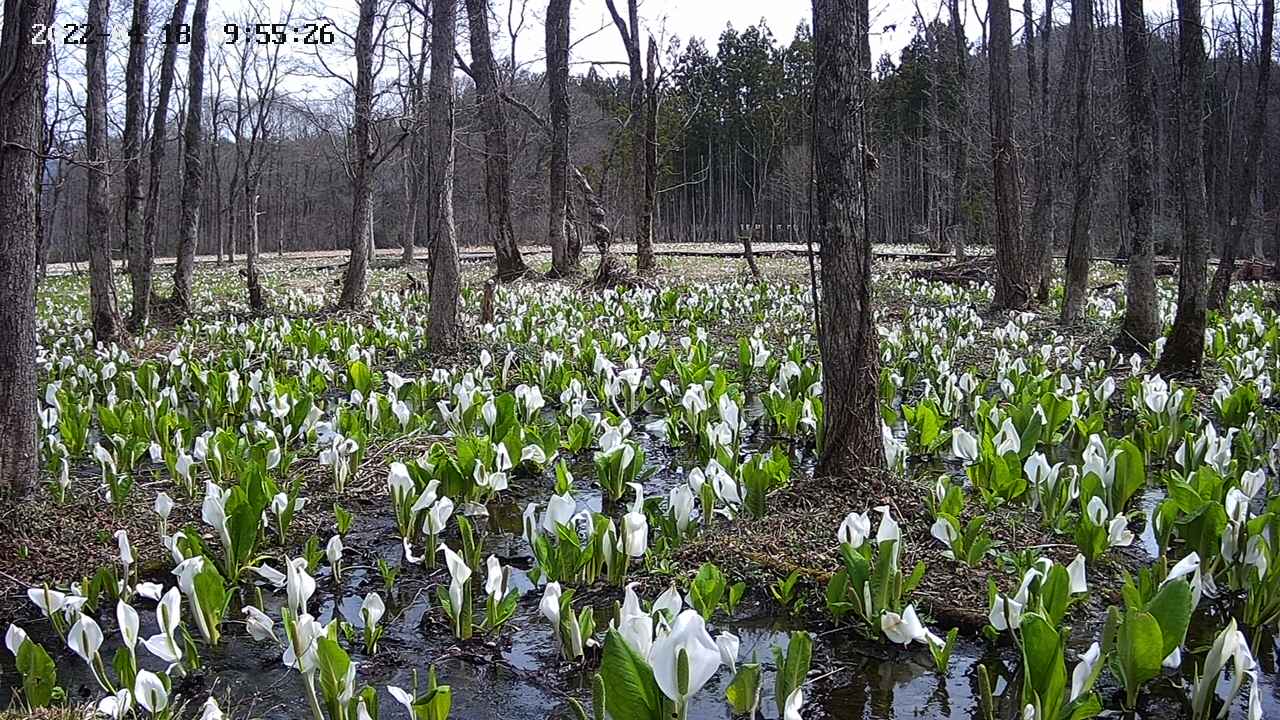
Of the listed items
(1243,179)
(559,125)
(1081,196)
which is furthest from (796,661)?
(559,125)

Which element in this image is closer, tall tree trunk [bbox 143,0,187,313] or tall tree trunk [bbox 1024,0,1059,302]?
tall tree trunk [bbox 143,0,187,313]

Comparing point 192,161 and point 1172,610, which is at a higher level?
point 192,161

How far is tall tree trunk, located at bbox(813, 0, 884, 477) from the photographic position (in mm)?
4398

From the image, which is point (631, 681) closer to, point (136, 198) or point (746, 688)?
point (746, 688)

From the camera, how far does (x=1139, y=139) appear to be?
28.1 feet

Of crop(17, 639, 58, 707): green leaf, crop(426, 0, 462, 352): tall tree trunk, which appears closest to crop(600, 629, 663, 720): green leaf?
crop(17, 639, 58, 707): green leaf

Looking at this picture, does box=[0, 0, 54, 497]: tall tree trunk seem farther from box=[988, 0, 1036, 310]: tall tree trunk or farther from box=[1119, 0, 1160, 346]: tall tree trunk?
box=[988, 0, 1036, 310]: tall tree trunk

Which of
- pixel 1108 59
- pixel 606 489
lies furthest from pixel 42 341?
pixel 1108 59

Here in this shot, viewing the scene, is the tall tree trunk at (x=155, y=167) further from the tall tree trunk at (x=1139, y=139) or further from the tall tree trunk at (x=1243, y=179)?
the tall tree trunk at (x=1243, y=179)

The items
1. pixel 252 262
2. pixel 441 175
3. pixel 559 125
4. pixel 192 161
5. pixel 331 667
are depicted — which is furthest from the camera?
pixel 559 125

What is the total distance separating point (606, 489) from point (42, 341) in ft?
29.0

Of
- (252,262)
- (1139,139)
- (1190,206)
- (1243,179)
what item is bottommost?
(1190,206)

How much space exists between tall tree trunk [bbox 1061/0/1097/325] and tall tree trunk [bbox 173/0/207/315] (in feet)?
37.2

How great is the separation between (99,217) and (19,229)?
306 inches
